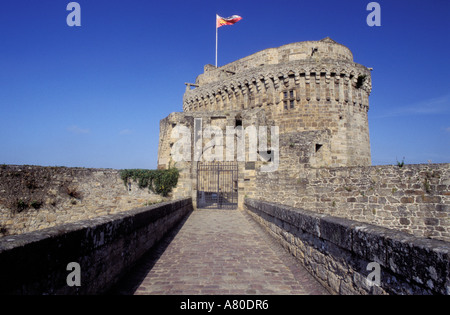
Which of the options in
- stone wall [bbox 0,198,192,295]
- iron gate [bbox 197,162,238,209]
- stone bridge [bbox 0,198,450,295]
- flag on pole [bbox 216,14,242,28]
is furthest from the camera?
flag on pole [bbox 216,14,242,28]

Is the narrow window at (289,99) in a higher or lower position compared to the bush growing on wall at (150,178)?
higher

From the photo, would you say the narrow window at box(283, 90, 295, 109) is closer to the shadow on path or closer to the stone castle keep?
the stone castle keep

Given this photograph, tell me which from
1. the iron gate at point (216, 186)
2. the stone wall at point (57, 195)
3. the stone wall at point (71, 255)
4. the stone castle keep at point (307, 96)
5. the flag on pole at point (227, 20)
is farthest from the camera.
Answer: the flag on pole at point (227, 20)

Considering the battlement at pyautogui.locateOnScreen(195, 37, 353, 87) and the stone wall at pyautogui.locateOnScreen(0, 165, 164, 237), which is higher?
the battlement at pyautogui.locateOnScreen(195, 37, 353, 87)

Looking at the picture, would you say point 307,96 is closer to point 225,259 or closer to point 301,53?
point 301,53

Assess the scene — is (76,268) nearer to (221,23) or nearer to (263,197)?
(263,197)

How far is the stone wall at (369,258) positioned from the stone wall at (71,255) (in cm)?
295

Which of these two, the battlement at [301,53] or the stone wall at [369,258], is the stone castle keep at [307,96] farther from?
the stone wall at [369,258]

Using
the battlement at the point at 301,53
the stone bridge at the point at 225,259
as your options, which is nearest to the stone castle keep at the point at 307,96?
the battlement at the point at 301,53

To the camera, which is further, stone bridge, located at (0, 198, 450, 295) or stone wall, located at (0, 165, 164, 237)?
stone wall, located at (0, 165, 164, 237)

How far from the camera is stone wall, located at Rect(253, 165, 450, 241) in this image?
34.4ft

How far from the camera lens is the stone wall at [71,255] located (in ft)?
6.75

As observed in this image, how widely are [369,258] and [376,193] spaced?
1020cm

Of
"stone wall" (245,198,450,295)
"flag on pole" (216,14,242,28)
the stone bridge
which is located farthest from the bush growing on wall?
"flag on pole" (216,14,242,28)
